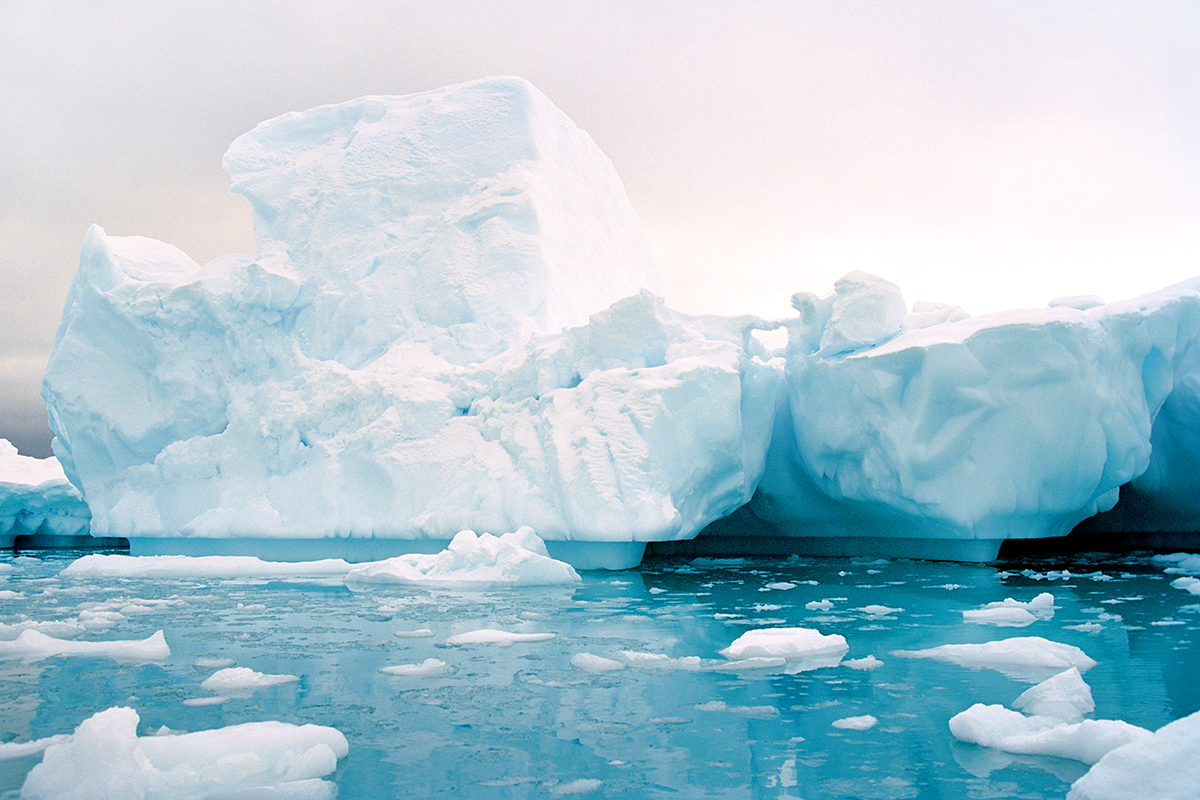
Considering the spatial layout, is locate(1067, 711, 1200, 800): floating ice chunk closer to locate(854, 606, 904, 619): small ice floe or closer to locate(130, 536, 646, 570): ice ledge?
locate(854, 606, 904, 619): small ice floe

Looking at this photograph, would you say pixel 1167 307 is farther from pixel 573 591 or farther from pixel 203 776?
pixel 203 776

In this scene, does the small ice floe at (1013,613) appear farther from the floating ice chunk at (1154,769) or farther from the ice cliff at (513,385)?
the floating ice chunk at (1154,769)

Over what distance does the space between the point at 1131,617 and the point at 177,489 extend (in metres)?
11.0

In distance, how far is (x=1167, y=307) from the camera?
9.40 m

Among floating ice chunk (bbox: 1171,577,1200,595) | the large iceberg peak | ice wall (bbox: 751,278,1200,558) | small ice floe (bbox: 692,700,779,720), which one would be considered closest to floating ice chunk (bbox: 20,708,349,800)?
small ice floe (bbox: 692,700,779,720)

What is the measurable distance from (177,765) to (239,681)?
132 centimetres

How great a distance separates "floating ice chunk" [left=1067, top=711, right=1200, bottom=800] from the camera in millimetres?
2154

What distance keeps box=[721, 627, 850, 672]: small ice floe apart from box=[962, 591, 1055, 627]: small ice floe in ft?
4.57

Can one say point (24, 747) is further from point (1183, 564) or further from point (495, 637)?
point (1183, 564)

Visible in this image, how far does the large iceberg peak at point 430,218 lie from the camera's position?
1257cm

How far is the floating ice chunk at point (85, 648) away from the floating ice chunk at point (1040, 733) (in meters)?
3.86

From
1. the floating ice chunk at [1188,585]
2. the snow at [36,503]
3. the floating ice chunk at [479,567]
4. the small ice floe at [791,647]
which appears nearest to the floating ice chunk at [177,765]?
the small ice floe at [791,647]

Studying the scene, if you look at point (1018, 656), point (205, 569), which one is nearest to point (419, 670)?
point (1018, 656)

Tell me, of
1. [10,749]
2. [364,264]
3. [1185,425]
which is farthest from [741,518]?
[10,749]
